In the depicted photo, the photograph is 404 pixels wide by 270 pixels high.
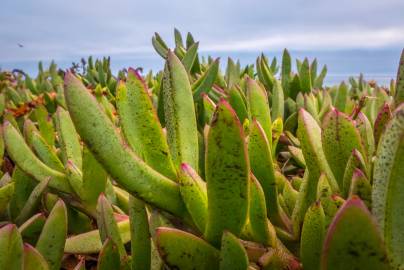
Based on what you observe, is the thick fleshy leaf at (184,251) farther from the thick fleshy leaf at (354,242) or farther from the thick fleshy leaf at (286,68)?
the thick fleshy leaf at (286,68)

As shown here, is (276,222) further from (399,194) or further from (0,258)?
(0,258)

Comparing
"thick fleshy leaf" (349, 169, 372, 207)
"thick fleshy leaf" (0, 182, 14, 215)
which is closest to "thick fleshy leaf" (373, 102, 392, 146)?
"thick fleshy leaf" (349, 169, 372, 207)

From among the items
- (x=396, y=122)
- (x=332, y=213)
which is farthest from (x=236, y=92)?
(x=396, y=122)

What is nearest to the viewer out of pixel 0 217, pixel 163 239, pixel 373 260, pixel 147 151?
pixel 373 260

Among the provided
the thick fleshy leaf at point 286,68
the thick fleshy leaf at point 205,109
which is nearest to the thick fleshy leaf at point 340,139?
the thick fleshy leaf at point 205,109

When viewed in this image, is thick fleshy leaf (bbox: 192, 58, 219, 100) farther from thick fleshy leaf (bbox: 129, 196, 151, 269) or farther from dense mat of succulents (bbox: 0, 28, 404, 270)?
thick fleshy leaf (bbox: 129, 196, 151, 269)
